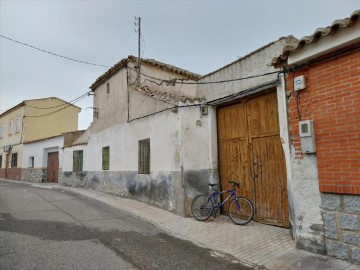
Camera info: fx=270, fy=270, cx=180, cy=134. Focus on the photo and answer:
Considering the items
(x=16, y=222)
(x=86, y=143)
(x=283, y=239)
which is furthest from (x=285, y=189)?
(x=86, y=143)

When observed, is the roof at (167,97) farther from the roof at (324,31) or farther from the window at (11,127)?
the window at (11,127)

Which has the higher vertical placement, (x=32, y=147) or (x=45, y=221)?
(x=32, y=147)

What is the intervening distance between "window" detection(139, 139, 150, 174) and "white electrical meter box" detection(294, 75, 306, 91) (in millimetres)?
6173

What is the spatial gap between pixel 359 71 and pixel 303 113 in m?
1.13

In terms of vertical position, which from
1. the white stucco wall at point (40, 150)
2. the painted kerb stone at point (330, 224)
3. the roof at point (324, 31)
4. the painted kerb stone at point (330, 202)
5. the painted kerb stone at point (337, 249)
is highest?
the roof at point (324, 31)

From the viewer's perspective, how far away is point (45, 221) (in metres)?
7.19

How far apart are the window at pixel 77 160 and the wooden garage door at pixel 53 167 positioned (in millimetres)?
4539

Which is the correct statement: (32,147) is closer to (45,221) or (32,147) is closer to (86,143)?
(86,143)

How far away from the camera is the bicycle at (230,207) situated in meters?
7.03

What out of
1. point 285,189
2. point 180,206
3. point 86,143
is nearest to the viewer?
point 285,189

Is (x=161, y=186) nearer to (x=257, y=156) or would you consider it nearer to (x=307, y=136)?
(x=257, y=156)

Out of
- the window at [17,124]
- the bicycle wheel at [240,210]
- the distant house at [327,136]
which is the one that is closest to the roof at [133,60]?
the bicycle wheel at [240,210]

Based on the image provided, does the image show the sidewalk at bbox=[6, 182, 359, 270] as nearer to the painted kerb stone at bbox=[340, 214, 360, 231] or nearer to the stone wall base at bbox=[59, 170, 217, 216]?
the stone wall base at bbox=[59, 170, 217, 216]

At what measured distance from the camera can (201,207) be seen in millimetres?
7656
